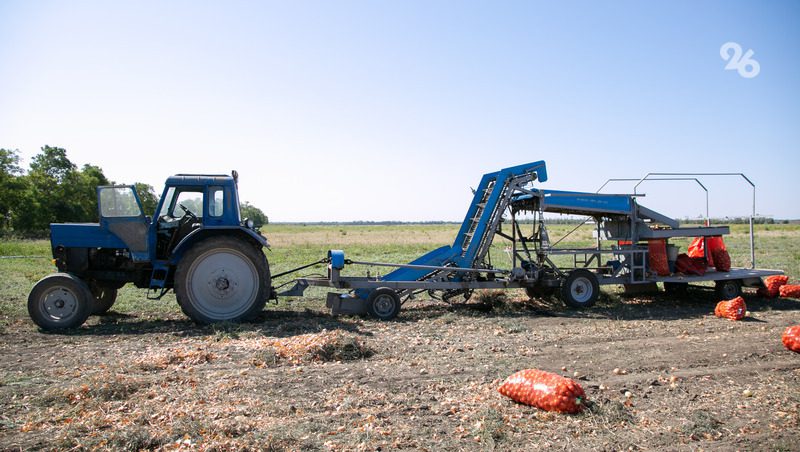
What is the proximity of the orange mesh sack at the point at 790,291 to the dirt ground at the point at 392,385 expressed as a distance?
3.38 meters

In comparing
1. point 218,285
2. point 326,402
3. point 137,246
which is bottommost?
point 326,402

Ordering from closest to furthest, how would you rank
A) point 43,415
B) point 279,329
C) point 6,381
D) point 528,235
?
point 43,415, point 6,381, point 279,329, point 528,235

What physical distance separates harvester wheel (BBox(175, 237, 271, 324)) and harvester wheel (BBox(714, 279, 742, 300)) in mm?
9917

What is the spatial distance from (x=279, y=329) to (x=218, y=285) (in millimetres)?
1437

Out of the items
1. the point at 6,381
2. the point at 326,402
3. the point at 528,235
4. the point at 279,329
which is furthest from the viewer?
the point at 528,235

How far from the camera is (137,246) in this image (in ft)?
29.7

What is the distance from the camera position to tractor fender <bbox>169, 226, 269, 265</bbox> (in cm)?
890

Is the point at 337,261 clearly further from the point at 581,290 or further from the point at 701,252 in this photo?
the point at 701,252

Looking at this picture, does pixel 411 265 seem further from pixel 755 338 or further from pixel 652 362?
pixel 755 338

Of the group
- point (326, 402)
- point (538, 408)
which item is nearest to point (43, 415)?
point (326, 402)

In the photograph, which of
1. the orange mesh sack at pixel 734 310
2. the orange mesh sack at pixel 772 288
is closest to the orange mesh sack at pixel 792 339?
the orange mesh sack at pixel 734 310

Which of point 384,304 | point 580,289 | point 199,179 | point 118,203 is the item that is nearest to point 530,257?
point 580,289

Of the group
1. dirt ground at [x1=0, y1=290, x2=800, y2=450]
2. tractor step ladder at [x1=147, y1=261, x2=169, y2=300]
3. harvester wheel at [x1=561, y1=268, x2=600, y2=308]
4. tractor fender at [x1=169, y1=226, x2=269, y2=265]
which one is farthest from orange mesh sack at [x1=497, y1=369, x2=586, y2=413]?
tractor step ladder at [x1=147, y1=261, x2=169, y2=300]

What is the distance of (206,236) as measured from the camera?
358 inches
